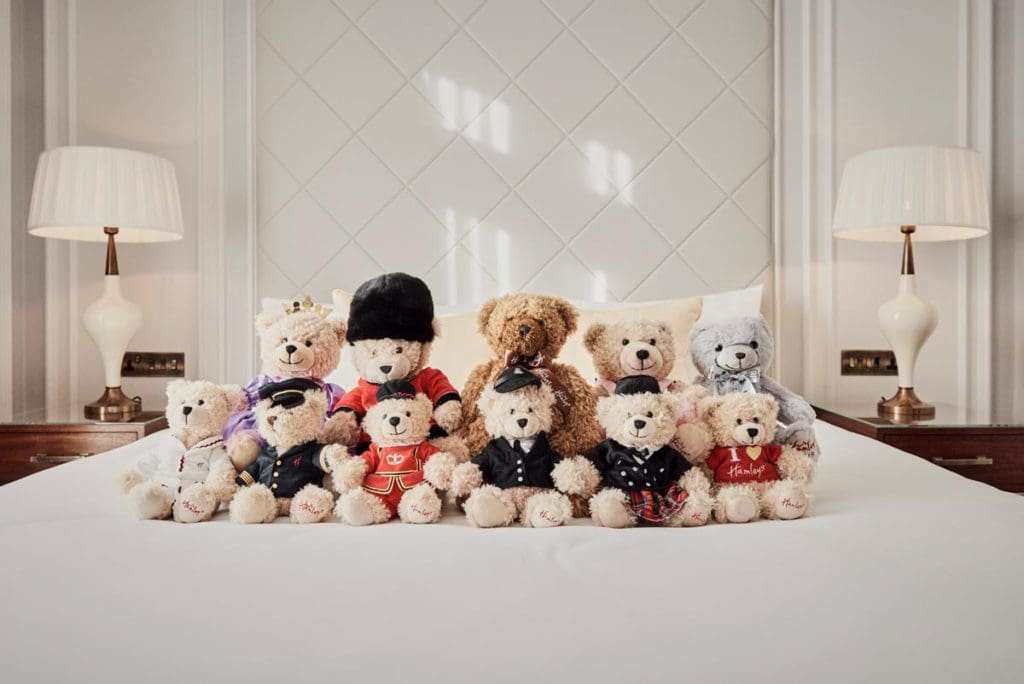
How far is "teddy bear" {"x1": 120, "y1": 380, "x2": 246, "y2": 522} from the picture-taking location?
108 cm

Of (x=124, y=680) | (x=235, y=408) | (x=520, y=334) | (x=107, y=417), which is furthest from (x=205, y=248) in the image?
(x=124, y=680)

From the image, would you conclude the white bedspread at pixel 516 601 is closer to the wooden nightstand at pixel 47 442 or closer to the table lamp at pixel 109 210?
the wooden nightstand at pixel 47 442

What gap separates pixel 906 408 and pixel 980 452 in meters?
0.23

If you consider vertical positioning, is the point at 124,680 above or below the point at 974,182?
below

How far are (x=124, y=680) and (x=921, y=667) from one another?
27.1 inches

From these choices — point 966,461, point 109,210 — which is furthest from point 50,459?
point 966,461

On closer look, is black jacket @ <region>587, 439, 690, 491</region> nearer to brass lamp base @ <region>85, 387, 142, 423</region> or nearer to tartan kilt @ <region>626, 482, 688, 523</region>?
tartan kilt @ <region>626, 482, 688, 523</region>

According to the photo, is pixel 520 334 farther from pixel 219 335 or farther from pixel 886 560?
pixel 219 335

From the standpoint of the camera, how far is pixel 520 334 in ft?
3.95

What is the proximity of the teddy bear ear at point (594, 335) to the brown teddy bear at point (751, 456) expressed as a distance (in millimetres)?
243

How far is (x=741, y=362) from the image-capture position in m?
1.30

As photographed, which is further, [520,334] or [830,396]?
[830,396]

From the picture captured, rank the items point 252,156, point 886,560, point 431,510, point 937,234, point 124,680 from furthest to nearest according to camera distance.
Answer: point 252,156 < point 937,234 < point 431,510 < point 886,560 < point 124,680

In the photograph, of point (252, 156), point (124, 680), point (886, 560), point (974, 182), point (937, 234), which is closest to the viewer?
point (124, 680)
